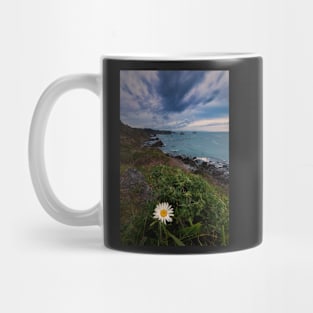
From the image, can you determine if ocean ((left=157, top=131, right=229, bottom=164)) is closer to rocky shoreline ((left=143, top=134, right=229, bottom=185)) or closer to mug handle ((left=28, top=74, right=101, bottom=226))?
rocky shoreline ((left=143, top=134, right=229, bottom=185))

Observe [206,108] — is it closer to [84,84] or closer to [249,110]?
[249,110]

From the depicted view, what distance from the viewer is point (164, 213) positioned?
5.91 feet

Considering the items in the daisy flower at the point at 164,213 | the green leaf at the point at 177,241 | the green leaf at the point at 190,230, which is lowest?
the green leaf at the point at 177,241

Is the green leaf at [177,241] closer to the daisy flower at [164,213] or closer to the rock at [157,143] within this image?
the daisy flower at [164,213]

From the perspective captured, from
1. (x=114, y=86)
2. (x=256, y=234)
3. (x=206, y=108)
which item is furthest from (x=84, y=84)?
(x=256, y=234)

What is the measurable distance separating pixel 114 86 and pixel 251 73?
0.21 m

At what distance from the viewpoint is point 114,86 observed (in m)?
1.83

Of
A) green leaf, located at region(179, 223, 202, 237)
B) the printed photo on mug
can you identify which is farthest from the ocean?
green leaf, located at region(179, 223, 202, 237)

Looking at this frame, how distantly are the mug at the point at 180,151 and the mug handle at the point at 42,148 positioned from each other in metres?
0.07

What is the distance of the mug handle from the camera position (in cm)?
192

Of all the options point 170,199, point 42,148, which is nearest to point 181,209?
point 170,199

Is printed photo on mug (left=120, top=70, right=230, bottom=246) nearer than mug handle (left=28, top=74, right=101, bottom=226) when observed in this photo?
Yes

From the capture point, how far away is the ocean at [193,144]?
1797mm

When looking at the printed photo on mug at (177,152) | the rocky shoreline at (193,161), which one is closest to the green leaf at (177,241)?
the printed photo on mug at (177,152)
